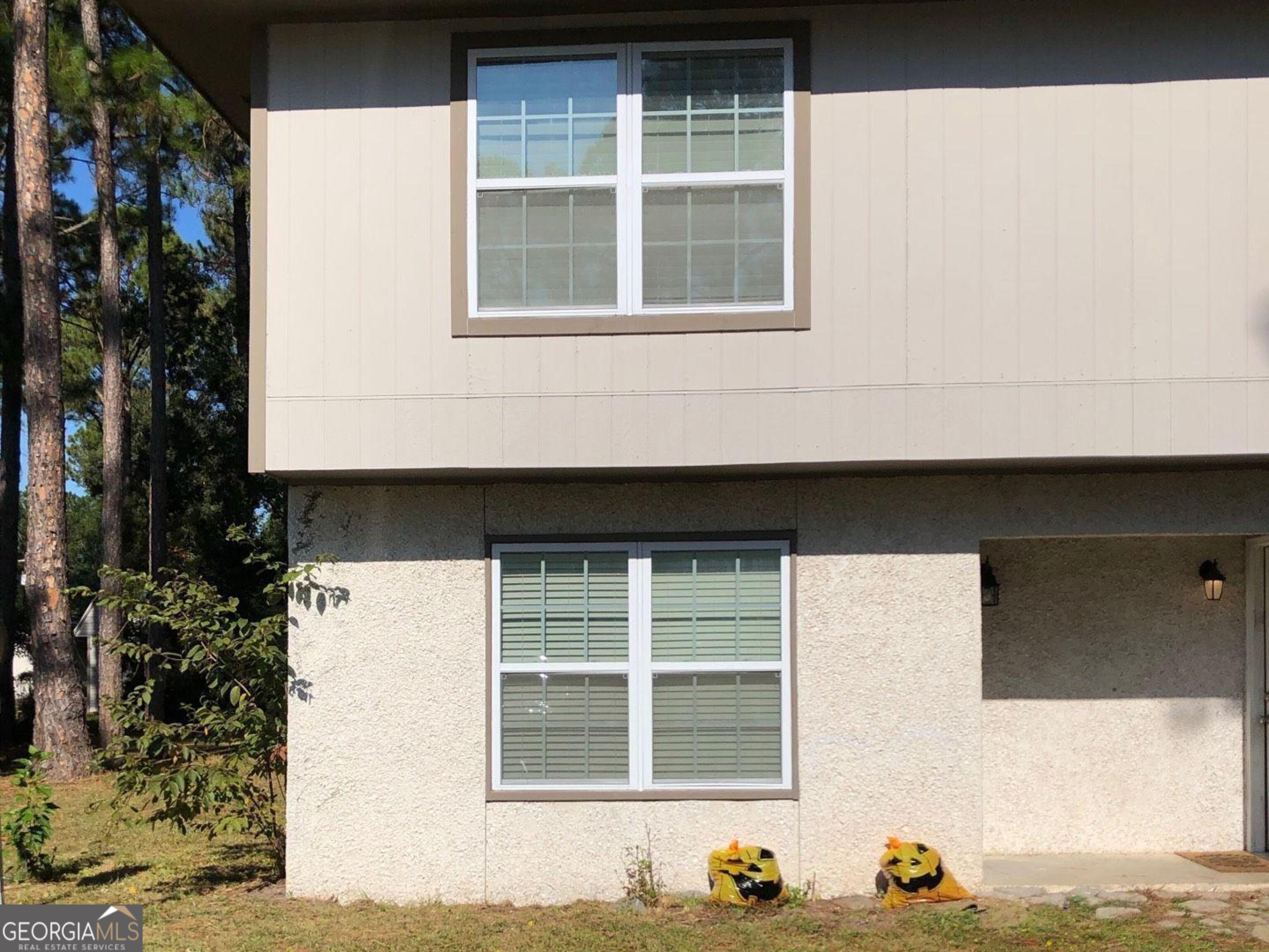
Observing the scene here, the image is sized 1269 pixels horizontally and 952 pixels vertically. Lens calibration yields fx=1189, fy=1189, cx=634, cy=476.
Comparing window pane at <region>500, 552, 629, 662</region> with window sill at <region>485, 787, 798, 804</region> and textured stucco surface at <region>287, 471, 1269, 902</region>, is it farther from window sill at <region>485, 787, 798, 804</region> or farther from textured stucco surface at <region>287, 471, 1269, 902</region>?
window sill at <region>485, 787, 798, 804</region>

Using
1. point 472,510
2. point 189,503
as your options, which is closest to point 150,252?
point 189,503

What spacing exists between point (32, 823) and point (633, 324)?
17.0 ft

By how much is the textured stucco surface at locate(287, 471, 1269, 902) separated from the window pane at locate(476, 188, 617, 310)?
44.4 inches

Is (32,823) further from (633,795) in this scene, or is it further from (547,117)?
(547,117)

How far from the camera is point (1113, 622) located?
7965 millimetres

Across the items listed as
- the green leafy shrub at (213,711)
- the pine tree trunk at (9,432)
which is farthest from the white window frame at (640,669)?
the pine tree trunk at (9,432)

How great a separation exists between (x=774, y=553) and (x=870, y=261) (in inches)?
68.9

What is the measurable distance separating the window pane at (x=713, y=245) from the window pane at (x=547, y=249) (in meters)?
0.24

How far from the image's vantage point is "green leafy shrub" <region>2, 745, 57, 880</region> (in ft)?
25.6

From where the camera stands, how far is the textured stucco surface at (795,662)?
22.2ft

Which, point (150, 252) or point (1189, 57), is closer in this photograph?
point (1189, 57)

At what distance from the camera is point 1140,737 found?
7.83m

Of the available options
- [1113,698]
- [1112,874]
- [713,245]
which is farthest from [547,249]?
[1112,874]

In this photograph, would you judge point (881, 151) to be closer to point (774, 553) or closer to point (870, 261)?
point (870, 261)
